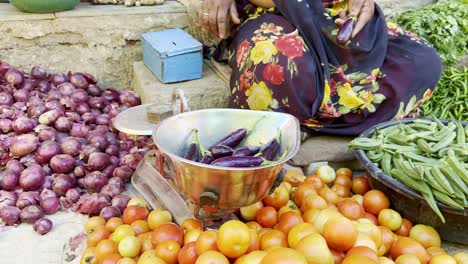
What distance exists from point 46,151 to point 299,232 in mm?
1401

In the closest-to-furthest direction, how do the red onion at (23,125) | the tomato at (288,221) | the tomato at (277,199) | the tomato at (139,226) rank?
the tomato at (288,221), the tomato at (139,226), the tomato at (277,199), the red onion at (23,125)

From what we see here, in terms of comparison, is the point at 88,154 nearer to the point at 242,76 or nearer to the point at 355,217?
the point at 242,76

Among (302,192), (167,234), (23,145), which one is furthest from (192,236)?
(23,145)

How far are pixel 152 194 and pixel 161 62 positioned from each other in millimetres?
993

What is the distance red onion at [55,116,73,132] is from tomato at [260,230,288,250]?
1.43m

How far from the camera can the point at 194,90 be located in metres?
2.88

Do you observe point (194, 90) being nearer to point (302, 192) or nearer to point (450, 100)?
point (302, 192)

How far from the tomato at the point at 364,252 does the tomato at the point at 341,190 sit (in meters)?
0.72

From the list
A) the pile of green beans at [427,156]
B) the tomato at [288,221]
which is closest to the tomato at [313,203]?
the tomato at [288,221]

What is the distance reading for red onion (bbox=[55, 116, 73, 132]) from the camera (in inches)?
104

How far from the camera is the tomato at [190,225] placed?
1829 millimetres

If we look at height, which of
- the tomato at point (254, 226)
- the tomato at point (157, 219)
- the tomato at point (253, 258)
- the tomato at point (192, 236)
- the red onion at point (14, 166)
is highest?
the tomato at point (253, 258)

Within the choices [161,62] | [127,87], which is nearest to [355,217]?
[161,62]

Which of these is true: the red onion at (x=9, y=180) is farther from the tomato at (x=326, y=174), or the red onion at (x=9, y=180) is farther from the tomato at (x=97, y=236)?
the tomato at (x=326, y=174)
